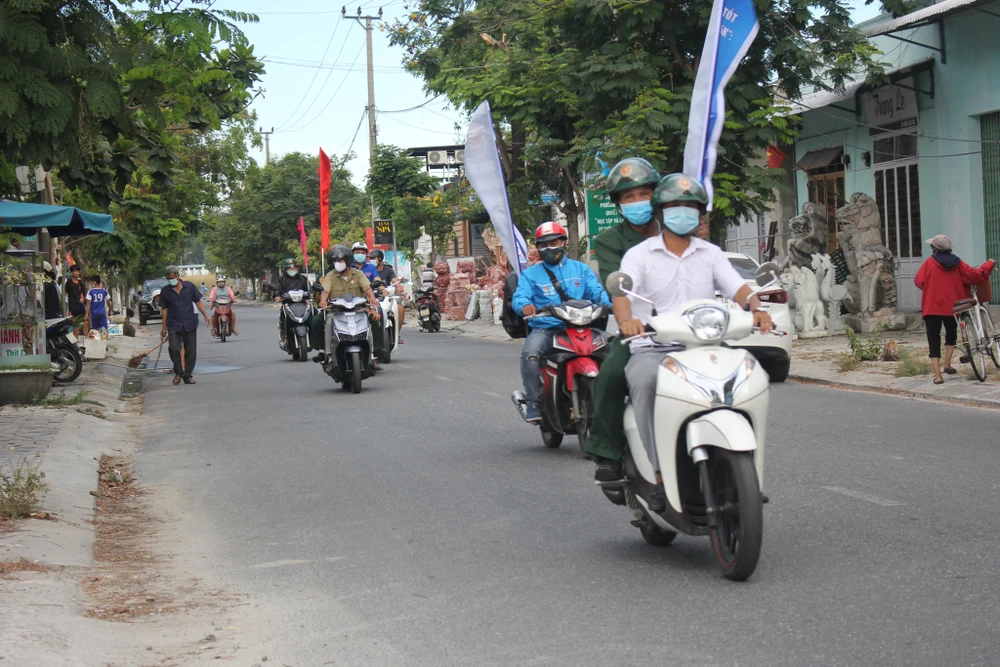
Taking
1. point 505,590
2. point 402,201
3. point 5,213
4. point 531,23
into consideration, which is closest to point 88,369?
point 5,213

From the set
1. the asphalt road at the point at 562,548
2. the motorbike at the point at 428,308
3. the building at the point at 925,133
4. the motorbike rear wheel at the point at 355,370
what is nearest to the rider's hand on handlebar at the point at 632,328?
the asphalt road at the point at 562,548

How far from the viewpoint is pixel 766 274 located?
563 centimetres

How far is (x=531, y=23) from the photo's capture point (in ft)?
80.8

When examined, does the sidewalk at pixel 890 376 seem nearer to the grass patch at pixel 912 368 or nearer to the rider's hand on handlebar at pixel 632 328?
the grass patch at pixel 912 368

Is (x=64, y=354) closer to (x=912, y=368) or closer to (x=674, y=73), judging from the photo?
(x=674, y=73)

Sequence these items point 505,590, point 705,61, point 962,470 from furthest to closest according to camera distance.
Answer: point 705,61
point 962,470
point 505,590

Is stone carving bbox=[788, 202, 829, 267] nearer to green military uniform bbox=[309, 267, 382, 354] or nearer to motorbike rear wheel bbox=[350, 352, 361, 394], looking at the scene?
green military uniform bbox=[309, 267, 382, 354]

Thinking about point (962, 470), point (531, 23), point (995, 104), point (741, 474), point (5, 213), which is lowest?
point (962, 470)

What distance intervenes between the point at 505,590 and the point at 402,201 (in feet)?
141

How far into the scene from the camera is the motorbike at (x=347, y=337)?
15234 millimetres

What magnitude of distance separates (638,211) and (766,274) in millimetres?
897

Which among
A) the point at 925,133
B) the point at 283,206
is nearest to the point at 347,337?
the point at 925,133

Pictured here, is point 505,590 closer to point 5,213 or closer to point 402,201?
point 5,213

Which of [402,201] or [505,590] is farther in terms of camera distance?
Answer: [402,201]
